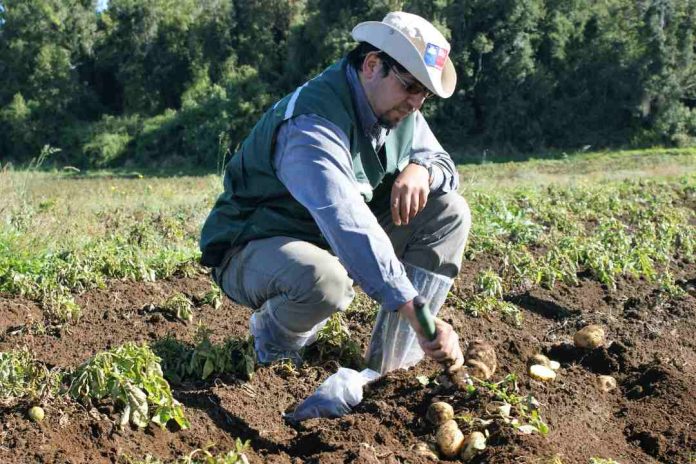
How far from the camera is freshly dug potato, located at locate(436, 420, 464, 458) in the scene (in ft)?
9.59

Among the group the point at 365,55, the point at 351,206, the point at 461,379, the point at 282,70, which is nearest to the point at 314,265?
the point at 351,206

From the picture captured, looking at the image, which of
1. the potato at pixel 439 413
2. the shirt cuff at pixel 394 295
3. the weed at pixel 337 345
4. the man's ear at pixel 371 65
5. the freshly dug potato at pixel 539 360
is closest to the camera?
the shirt cuff at pixel 394 295

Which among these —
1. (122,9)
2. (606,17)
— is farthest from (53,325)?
(122,9)

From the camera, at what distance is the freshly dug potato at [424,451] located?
291 cm

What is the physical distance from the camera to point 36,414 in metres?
2.85

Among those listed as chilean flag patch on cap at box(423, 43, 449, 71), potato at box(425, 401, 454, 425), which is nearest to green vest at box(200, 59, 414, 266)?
chilean flag patch on cap at box(423, 43, 449, 71)

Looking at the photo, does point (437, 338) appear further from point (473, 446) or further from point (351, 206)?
point (351, 206)

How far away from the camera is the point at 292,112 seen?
320 centimetres

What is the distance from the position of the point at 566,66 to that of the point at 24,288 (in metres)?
32.8

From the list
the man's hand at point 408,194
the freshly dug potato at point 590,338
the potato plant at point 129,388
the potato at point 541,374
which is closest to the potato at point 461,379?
the potato at point 541,374

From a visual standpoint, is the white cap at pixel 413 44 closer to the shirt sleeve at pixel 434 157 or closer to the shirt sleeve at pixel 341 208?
the shirt sleeve at pixel 341 208

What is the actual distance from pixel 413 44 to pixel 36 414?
187 cm

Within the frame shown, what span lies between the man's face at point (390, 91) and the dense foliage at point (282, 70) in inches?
1183

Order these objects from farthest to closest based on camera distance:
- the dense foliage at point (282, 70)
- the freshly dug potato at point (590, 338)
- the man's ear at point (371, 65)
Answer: the dense foliage at point (282, 70) < the freshly dug potato at point (590, 338) < the man's ear at point (371, 65)
